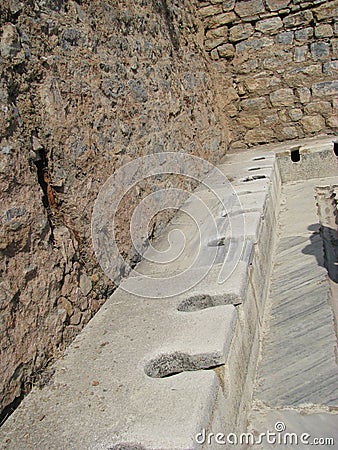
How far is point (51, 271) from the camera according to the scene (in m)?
2.24

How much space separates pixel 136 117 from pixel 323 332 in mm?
1980

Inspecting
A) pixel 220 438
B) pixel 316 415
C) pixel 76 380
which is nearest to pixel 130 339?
pixel 76 380

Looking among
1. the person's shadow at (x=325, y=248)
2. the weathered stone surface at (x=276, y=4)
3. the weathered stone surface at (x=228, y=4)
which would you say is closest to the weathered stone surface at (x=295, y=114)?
the weathered stone surface at (x=276, y=4)

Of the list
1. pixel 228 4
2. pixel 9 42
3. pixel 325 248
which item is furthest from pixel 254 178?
pixel 9 42

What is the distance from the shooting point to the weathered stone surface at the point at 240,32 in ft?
20.0

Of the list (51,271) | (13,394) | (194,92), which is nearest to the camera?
(13,394)

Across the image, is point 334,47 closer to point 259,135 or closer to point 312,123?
point 312,123

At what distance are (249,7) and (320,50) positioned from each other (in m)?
1.04

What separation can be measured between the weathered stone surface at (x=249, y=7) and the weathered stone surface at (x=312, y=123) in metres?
1.48

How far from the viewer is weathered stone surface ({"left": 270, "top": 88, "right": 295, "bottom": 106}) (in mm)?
6219

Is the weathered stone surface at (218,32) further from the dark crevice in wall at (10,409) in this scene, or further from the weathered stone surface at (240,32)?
the dark crevice in wall at (10,409)

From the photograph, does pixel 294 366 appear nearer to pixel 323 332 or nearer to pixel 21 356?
pixel 323 332

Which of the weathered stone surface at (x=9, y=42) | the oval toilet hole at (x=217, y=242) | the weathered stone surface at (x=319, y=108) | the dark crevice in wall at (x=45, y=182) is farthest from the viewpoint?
the weathered stone surface at (x=319, y=108)

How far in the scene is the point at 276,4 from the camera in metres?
5.95
